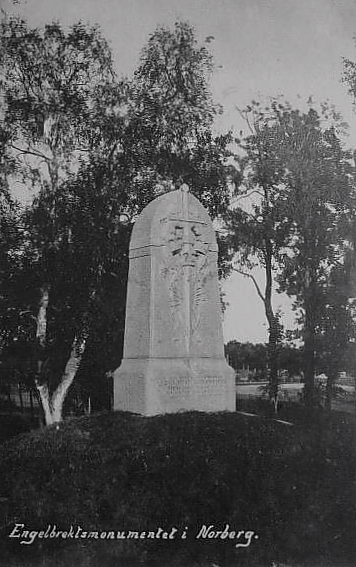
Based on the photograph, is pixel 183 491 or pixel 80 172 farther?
pixel 80 172

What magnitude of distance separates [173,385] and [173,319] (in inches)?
34.7

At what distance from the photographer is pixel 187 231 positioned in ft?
30.3

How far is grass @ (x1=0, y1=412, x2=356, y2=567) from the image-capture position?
5570mm

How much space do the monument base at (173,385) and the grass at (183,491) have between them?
444mm

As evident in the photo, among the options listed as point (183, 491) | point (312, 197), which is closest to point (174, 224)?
point (183, 491)

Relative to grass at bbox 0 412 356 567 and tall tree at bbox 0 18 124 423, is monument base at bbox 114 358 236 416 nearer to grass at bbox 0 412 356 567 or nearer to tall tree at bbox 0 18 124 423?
grass at bbox 0 412 356 567

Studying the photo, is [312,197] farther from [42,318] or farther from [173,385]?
[173,385]

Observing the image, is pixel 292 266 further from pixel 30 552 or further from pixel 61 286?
pixel 30 552

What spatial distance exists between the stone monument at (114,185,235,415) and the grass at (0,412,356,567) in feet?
1.86

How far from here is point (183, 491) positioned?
21.3 ft

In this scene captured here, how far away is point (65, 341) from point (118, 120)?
5.58 m

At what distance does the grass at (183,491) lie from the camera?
18.3ft

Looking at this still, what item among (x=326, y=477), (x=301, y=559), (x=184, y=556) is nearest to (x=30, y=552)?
(x=184, y=556)

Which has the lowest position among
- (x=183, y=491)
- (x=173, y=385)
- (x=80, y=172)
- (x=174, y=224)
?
(x=183, y=491)
